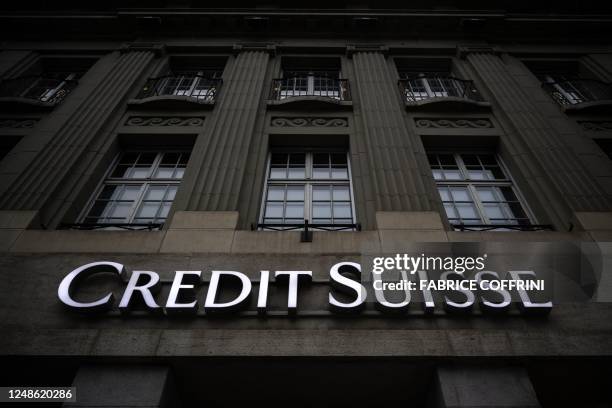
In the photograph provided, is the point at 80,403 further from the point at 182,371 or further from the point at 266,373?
the point at 266,373

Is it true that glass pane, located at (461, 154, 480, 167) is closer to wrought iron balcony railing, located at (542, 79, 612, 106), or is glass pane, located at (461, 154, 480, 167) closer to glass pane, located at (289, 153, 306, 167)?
wrought iron balcony railing, located at (542, 79, 612, 106)

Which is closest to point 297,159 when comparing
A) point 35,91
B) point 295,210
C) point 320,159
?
point 320,159

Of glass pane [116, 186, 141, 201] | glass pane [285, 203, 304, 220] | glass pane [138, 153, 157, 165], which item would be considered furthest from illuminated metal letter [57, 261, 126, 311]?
glass pane [138, 153, 157, 165]

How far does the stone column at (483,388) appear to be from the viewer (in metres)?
4.34

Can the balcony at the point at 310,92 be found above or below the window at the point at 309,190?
above

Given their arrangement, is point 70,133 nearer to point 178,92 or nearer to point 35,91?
point 178,92

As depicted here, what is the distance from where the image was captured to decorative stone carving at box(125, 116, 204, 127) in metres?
9.35

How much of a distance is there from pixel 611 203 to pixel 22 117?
12.9m

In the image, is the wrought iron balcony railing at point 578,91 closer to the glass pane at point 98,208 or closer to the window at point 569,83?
the window at point 569,83

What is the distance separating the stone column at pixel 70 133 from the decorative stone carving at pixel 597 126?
37.8 feet

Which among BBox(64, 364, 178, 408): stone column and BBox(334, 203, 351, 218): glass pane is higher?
BBox(334, 203, 351, 218): glass pane

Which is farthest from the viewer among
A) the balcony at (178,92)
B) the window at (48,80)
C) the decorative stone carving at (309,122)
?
the window at (48,80)

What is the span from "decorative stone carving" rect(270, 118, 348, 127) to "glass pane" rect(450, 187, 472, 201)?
297 centimetres

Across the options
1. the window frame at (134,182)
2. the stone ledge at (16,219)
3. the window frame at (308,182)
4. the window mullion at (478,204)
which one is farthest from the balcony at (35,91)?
the window mullion at (478,204)
